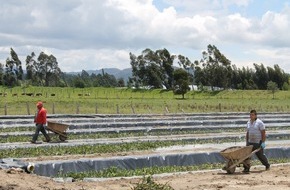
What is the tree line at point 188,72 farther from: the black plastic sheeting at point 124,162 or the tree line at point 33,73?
the black plastic sheeting at point 124,162

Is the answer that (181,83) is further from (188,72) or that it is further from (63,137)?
(63,137)

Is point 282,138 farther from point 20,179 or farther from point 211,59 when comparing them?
point 211,59

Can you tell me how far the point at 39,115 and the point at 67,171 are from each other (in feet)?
22.6

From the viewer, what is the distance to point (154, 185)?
1051cm

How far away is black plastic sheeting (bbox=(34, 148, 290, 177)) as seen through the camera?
1393cm

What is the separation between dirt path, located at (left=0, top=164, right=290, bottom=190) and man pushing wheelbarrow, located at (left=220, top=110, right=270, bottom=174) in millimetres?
271

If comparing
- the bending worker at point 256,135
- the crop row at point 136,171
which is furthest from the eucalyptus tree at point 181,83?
the bending worker at point 256,135

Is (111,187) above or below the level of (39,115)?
below

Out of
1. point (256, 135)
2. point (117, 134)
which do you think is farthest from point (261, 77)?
point (256, 135)

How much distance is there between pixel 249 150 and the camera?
14375 mm

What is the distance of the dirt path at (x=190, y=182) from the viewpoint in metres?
11.1

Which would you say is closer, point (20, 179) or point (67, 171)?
point (20, 179)

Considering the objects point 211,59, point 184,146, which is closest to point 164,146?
point 184,146

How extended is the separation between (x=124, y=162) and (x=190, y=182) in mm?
2895
